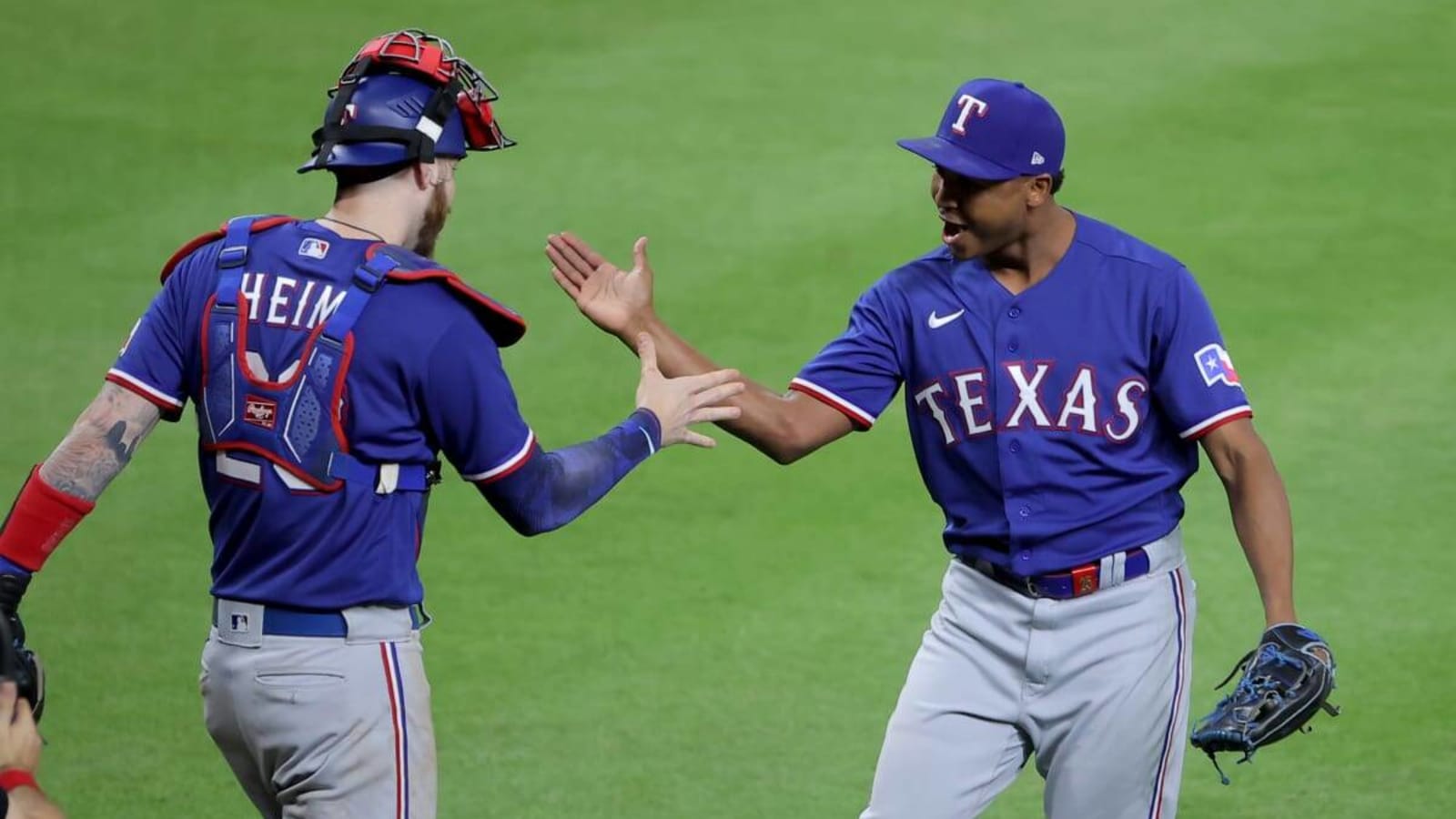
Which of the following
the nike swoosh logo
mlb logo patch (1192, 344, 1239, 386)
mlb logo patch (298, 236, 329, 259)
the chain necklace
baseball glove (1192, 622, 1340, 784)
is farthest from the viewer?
the nike swoosh logo

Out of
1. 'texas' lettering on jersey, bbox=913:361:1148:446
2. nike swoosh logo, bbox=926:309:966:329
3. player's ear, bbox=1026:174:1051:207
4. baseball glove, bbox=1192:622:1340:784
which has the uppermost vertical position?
player's ear, bbox=1026:174:1051:207

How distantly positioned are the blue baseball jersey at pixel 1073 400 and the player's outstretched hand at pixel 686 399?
0.53 m

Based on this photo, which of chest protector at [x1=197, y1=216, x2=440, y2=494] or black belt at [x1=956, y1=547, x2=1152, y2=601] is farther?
black belt at [x1=956, y1=547, x2=1152, y2=601]

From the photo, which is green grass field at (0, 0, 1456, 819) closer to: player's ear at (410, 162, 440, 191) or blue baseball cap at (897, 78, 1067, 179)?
blue baseball cap at (897, 78, 1067, 179)

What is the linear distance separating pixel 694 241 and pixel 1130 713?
580 cm

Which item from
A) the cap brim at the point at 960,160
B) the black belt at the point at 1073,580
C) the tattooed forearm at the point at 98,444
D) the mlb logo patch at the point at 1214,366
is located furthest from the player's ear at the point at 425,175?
the mlb logo patch at the point at 1214,366

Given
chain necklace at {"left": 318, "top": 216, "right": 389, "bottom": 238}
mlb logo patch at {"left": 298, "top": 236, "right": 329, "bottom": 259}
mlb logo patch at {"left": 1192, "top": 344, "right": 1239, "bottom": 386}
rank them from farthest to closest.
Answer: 1. mlb logo patch at {"left": 1192, "top": 344, "right": 1239, "bottom": 386}
2. chain necklace at {"left": 318, "top": 216, "right": 389, "bottom": 238}
3. mlb logo patch at {"left": 298, "top": 236, "right": 329, "bottom": 259}

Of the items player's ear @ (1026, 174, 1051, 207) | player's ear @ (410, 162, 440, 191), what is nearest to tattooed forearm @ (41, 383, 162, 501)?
player's ear @ (410, 162, 440, 191)

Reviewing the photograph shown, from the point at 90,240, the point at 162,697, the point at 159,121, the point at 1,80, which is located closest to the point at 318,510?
the point at 162,697

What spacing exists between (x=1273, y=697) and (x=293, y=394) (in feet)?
7.13

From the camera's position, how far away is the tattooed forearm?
4191 mm

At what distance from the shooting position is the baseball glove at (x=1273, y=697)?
4488 millimetres

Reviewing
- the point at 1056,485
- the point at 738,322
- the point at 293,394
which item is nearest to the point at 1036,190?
the point at 1056,485

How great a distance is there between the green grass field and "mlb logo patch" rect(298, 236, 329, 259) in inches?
95.4
